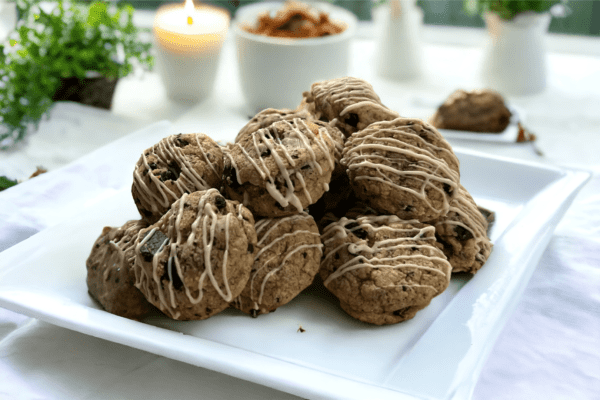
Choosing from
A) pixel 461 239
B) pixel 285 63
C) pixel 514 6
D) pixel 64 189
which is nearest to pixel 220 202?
pixel 461 239

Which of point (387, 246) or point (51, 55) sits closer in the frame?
point (387, 246)

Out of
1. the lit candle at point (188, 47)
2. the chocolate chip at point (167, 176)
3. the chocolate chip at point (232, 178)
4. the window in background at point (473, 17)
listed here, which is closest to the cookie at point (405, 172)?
the chocolate chip at point (232, 178)

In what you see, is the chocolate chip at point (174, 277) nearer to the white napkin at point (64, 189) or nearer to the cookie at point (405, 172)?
the cookie at point (405, 172)

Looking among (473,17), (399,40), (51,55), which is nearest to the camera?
(51,55)

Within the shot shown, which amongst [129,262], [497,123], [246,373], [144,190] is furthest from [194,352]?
[497,123]

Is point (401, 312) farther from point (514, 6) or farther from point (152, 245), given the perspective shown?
point (514, 6)


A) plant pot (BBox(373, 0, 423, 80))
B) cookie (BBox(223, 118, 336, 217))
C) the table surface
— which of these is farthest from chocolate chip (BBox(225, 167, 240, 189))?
plant pot (BBox(373, 0, 423, 80))

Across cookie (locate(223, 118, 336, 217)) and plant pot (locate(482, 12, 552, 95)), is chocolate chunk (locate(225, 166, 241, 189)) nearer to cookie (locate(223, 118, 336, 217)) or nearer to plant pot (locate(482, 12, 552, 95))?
cookie (locate(223, 118, 336, 217))
